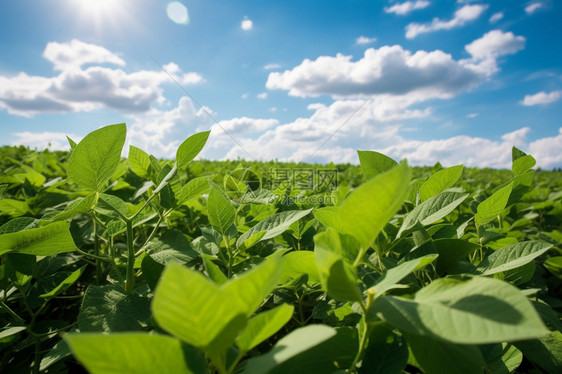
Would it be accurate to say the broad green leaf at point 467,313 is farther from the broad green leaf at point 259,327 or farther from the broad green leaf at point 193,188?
the broad green leaf at point 193,188

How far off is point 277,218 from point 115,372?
637 mm

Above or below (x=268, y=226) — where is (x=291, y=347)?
below

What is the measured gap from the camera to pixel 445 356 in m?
0.65

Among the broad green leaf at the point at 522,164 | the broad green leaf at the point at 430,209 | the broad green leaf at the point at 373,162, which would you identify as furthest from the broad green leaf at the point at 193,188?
the broad green leaf at the point at 522,164

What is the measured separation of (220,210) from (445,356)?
667 millimetres

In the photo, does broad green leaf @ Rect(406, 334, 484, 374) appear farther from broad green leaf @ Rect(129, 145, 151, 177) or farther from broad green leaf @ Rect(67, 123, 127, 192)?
broad green leaf @ Rect(129, 145, 151, 177)

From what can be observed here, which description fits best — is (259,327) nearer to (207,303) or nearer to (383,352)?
(207,303)

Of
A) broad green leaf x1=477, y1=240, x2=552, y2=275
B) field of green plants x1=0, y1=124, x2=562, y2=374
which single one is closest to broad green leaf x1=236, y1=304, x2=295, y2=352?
field of green plants x1=0, y1=124, x2=562, y2=374

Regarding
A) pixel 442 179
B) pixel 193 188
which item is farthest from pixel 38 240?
pixel 442 179

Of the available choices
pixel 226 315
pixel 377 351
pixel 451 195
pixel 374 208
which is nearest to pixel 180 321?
pixel 226 315

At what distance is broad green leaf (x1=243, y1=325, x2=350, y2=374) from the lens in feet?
1.53

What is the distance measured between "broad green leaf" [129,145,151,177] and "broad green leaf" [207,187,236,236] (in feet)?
2.11

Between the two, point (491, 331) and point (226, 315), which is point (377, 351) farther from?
point (226, 315)

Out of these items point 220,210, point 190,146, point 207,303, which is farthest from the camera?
point 190,146
